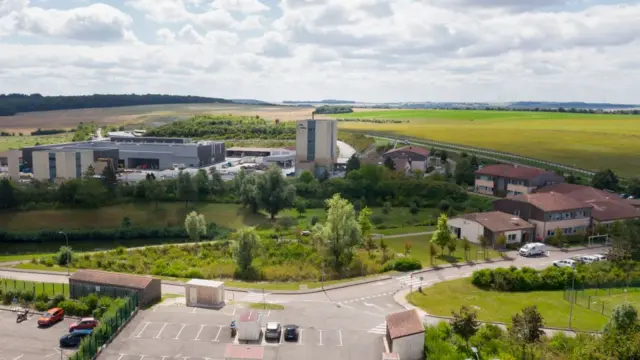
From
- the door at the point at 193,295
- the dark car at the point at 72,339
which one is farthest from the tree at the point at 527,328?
the dark car at the point at 72,339

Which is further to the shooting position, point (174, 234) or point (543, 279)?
point (174, 234)

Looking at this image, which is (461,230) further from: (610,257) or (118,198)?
(118,198)

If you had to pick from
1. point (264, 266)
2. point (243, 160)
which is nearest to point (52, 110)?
point (243, 160)

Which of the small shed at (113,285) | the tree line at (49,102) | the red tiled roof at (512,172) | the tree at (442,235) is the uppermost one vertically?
the tree line at (49,102)

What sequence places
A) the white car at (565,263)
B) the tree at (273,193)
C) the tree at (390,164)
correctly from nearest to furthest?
the white car at (565,263) → the tree at (273,193) → the tree at (390,164)

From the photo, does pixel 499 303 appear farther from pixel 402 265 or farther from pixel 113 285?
pixel 113 285

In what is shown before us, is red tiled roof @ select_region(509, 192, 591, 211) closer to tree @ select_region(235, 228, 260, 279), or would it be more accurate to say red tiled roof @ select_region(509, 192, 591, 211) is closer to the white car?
the white car

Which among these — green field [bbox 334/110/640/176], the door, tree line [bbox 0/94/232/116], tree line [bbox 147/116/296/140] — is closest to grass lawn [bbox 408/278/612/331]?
the door

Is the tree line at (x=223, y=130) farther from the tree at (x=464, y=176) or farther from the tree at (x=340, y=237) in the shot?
the tree at (x=340, y=237)
